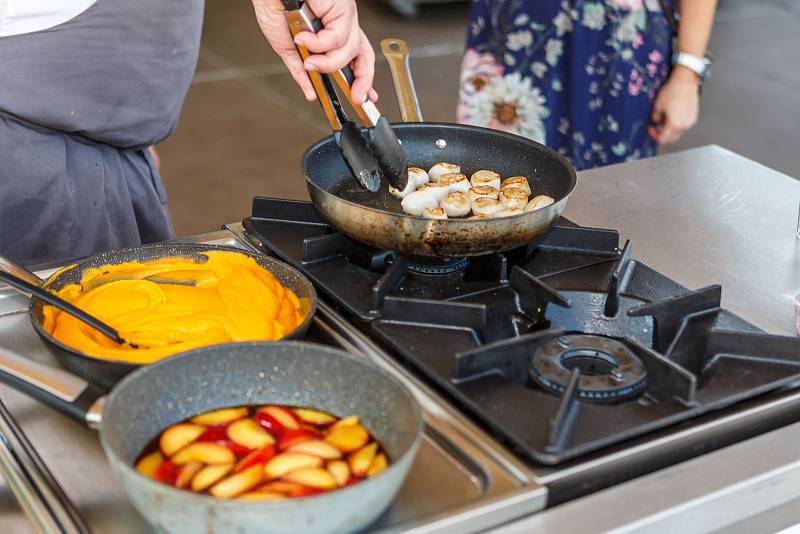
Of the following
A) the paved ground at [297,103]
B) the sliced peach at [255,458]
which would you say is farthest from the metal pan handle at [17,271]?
the paved ground at [297,103]

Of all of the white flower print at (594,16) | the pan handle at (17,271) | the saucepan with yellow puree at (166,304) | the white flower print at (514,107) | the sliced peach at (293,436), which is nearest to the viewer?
the sliced peach at (293,436)

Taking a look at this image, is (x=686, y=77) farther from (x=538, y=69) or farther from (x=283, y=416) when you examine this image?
(x=283, y=416)

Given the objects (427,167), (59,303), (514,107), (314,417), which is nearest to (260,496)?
(314,417)

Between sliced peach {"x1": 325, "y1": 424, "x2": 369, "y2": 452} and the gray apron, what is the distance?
772mm

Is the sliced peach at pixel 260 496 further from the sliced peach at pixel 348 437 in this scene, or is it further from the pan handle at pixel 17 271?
the pan handle at pixel 17 271

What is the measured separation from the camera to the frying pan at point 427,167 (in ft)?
3.22

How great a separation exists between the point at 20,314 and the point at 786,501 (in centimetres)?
75

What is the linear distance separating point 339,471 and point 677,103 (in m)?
1.44

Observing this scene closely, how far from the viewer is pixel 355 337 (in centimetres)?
95

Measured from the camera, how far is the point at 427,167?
1244 millimetres

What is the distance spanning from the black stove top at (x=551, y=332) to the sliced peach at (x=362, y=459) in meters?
0.10

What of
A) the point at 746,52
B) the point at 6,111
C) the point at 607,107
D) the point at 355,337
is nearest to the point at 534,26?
the point at 607,107

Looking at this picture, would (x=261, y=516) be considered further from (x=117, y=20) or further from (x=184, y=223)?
(x=184, y=223)

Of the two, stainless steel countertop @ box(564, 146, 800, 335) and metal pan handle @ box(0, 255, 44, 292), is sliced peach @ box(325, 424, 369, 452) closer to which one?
metal pan handle @ box(0, 255, 44, 292)
